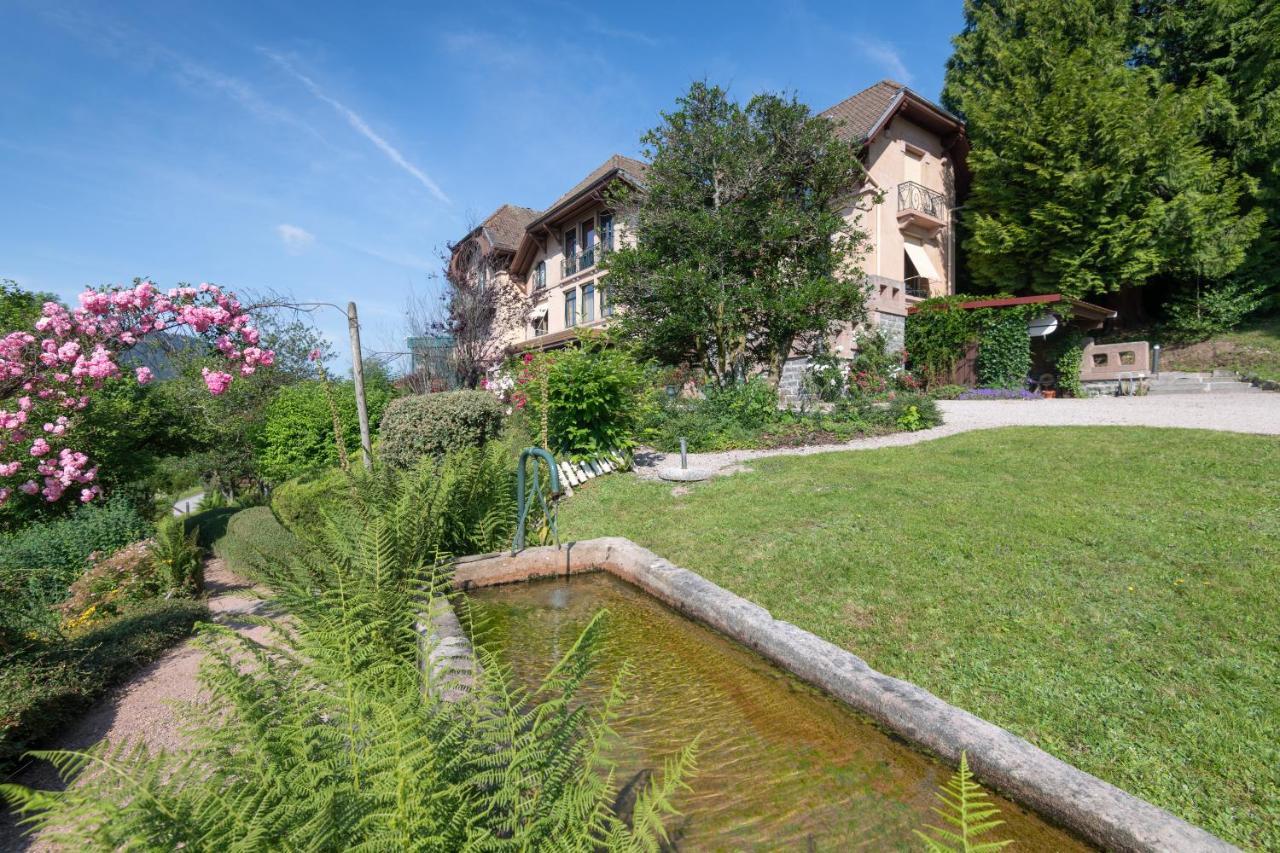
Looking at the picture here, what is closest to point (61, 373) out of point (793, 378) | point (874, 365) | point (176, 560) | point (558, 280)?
point (176, 560)

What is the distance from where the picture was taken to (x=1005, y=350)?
1647cm

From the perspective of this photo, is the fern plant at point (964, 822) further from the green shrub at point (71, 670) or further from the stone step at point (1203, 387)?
the stone step at point (1203, 387)

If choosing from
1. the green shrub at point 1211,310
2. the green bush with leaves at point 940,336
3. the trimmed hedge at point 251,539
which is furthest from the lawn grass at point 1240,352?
the trimmed hedge at point 251,539

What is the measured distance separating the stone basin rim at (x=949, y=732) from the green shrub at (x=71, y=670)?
10.9ft

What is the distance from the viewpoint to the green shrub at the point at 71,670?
270 centimetres

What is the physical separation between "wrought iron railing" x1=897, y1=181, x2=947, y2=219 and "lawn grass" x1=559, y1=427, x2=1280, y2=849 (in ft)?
46.0

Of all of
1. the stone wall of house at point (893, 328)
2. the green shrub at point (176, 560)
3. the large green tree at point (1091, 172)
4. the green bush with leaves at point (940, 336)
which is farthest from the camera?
the large green tree at point (1091, 172)

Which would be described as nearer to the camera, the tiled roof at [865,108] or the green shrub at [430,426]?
the green shrub at [430,426]

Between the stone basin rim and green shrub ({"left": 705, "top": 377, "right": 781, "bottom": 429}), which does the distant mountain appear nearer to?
the stone basin rim

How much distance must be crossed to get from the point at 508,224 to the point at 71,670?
28.6 meters

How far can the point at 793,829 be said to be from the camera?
2.11m

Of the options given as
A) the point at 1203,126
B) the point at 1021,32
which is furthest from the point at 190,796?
the point at 1021,32

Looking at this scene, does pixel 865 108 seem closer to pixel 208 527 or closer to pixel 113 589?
pixel 208 527

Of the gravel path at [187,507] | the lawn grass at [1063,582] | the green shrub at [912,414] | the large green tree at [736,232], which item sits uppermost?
the large green tree at [736,232]
